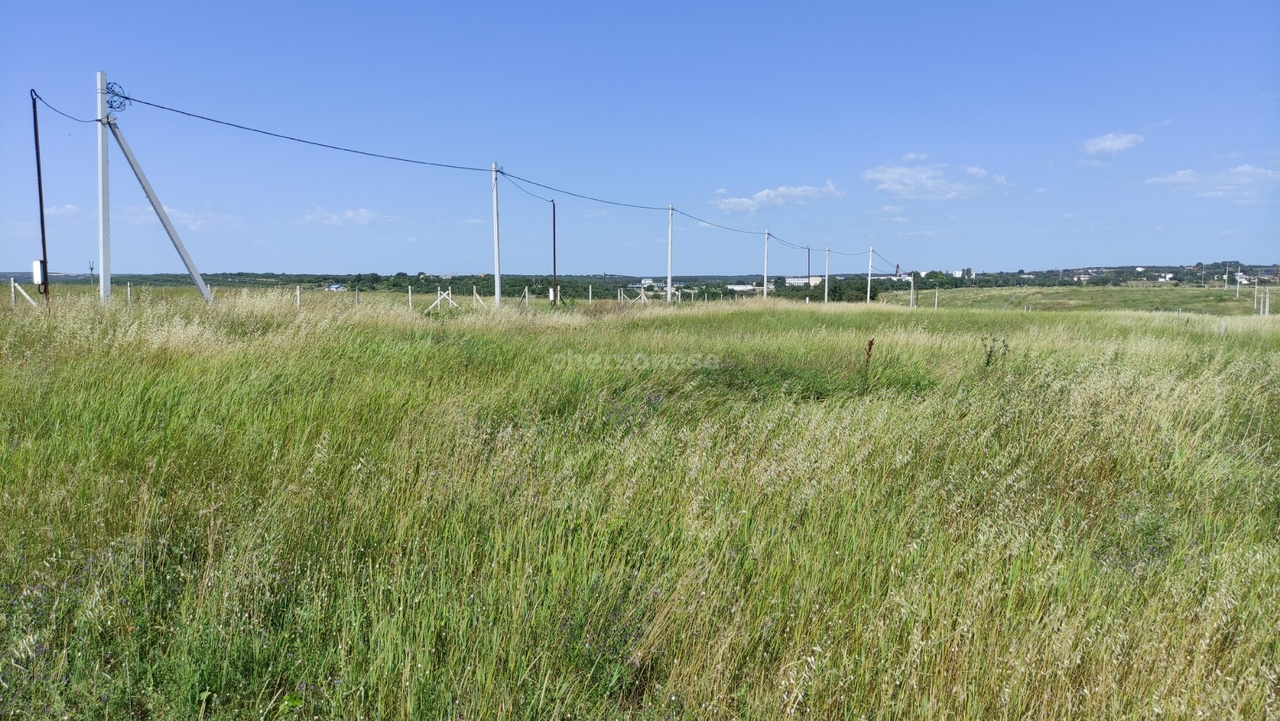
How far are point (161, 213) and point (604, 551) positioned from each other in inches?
565

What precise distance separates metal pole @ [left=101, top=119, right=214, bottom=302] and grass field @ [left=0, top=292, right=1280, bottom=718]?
25.8ft

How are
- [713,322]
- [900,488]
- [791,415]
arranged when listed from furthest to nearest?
[713,322] → [791,415] → [900,488]

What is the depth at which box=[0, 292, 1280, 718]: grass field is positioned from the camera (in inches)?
88.1

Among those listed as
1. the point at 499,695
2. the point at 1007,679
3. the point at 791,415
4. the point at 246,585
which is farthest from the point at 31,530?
the point at 791,415

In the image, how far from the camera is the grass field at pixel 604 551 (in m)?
2.24

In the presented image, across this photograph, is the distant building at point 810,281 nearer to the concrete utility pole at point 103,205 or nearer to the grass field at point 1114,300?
the grass field at point 1114,300

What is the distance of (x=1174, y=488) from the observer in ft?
14.9

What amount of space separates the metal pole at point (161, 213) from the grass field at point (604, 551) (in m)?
7.86

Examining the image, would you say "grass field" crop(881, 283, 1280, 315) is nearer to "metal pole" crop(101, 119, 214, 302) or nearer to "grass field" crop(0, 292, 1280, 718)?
"metal pole" crop(101, 119, 214, 302)

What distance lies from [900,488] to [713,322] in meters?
17.3

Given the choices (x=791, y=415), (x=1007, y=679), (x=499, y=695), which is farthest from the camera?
(x=791, y=415)

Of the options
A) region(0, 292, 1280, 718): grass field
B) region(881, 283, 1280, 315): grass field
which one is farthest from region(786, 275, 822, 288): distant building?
region(0, 292, 1280, 718): grass field

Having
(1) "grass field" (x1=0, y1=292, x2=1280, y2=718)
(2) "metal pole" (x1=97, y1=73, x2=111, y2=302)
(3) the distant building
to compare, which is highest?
(3) the distant building

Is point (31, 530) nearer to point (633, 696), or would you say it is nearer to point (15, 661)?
point (15, 661)
